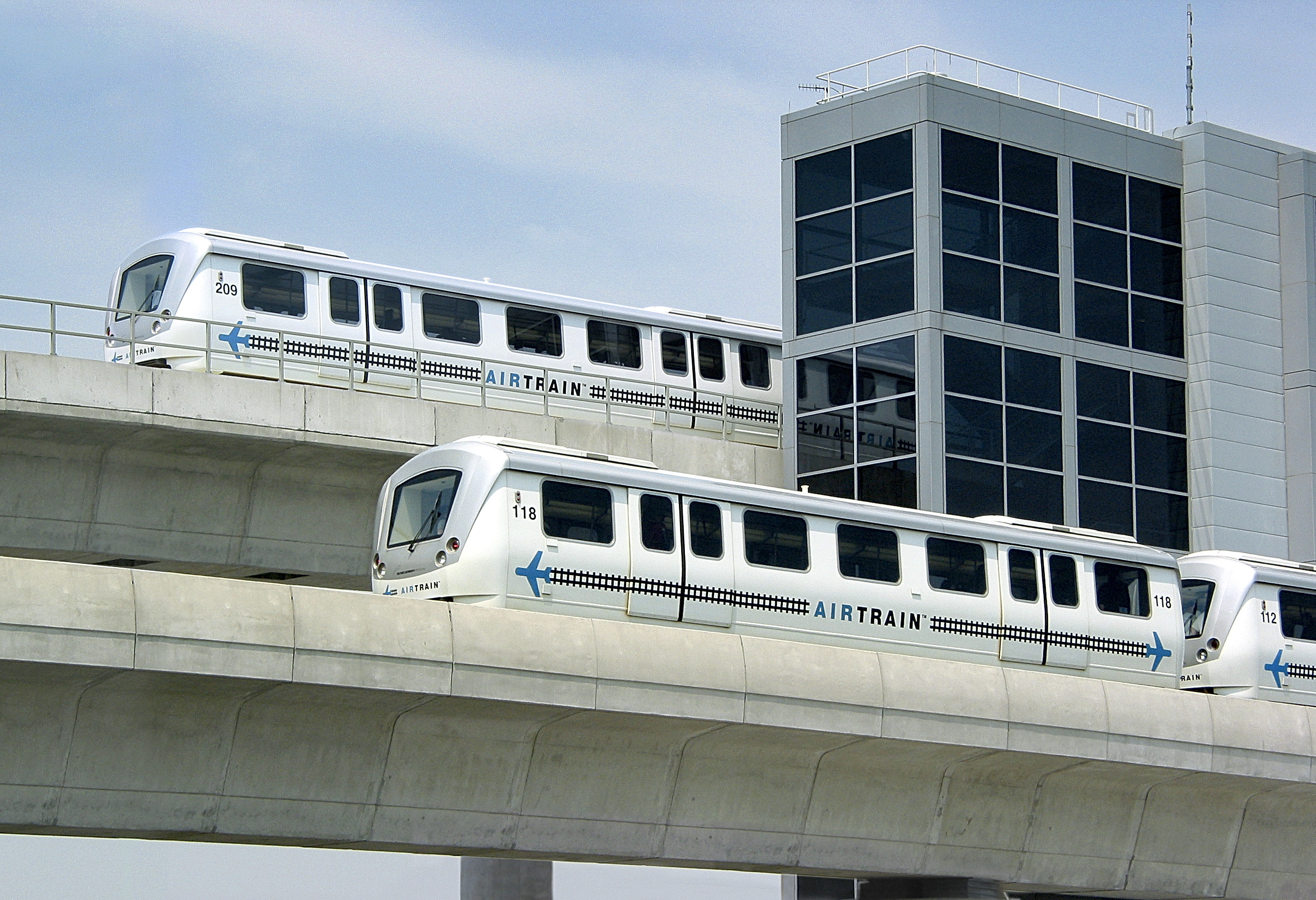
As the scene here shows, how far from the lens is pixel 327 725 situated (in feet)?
56.3

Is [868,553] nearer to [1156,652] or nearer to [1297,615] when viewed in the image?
[1156,652]

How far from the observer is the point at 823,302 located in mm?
34906

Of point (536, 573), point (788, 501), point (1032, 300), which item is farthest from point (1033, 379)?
point (536, 573)

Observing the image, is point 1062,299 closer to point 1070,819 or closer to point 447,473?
point 1070,819

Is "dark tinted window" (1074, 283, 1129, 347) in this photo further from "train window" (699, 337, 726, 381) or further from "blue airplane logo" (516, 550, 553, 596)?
"blue airplane logo" (516, 550, 553, 596)

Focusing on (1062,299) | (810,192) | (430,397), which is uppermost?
(810,192)

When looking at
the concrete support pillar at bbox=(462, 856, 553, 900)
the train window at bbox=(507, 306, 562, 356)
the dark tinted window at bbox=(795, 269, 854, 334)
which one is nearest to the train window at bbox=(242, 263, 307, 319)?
the train window at bbox=(507, 306, 562, 356)

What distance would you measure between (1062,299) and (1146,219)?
3180 mm

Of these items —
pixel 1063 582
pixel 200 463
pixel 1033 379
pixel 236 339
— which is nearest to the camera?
pixel 1063 582

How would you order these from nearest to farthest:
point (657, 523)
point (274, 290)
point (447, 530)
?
point (447, 530) → point (657, 523) → point (274, 290)

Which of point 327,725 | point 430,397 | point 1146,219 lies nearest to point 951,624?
point 327,725

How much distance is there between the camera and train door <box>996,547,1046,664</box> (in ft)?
80.3

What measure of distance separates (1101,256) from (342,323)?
14.7 meters

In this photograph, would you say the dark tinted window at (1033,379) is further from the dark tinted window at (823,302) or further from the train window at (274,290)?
the train window at (274,290)
